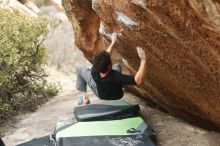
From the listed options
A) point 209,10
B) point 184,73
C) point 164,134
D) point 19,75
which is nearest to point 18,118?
point 19,75

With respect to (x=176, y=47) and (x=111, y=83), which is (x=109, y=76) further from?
(x=176, y=47)

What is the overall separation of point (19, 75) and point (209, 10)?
7.53 metres

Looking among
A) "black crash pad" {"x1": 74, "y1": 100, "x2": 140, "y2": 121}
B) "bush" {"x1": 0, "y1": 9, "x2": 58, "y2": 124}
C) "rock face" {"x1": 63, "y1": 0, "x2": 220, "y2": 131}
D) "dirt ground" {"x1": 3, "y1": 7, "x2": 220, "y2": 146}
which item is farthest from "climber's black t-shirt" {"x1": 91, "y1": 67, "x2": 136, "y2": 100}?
"bush" {"x1": 0, "y1": 9, "x2": 58, "y2": 124}

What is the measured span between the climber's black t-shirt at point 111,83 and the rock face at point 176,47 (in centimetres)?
42

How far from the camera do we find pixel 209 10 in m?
4.24

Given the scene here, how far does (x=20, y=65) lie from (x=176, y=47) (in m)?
5.93

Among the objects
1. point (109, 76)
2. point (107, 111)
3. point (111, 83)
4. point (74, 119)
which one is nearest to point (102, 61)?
point (109, 76)

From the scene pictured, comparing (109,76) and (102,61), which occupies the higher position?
(102,61)

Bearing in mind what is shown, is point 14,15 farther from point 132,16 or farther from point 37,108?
point 132,16

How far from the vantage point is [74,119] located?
28.2ft

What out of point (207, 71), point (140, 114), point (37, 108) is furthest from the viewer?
point (37, 108)

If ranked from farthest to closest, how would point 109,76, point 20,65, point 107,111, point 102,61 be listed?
1. point 20,65
2. point 107,111
3. point 109,76
4. point 102,61

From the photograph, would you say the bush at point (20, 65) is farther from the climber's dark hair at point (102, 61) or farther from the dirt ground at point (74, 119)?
the climber's dark hair at point (102, 61)

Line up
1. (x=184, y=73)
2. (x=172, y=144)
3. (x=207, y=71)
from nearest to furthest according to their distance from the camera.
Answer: (x=207, y=71), (x=184, y=73), (x=172, y=144)
